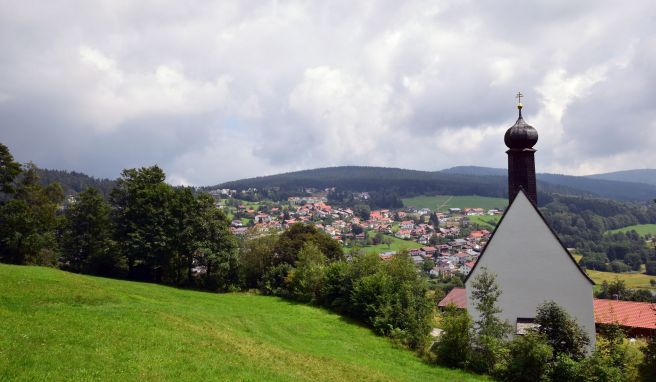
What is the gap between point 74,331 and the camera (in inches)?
568

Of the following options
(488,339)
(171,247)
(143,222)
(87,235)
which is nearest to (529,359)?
(488,339)

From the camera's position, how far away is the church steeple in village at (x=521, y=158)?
97.5ft

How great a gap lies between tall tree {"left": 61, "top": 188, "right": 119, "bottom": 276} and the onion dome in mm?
36816

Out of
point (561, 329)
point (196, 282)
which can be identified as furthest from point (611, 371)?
point (196, 282)

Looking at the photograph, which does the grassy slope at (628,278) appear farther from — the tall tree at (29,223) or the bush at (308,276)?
the tall tree at (29,223)

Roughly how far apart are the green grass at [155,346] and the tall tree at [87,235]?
72.3 feet

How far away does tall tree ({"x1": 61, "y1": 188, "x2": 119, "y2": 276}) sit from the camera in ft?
146

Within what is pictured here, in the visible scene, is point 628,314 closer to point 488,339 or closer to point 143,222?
point 488,339

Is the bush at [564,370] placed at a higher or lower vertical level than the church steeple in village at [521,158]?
lower

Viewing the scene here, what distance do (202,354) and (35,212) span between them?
3199cm

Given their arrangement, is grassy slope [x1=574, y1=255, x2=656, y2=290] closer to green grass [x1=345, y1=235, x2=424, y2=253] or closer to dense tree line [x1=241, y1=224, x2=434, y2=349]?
green grass [x1=345, y1=235, x2=424, y2=253]

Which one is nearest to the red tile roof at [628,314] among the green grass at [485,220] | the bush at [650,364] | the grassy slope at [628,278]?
the bush at [650,364]

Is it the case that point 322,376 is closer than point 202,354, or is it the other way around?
point 202,354

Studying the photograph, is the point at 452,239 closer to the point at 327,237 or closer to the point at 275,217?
the point at 275,217
